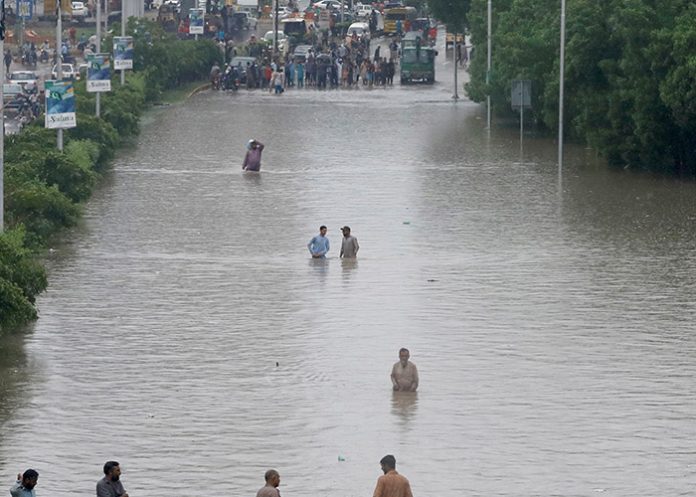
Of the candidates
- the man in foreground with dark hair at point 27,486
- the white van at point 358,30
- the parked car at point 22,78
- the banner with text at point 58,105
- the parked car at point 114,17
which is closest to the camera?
the man in foreground with dark hair at point 27,486

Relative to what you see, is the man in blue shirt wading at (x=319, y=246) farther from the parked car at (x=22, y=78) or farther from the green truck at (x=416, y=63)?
the green truck at (x=416, y=63)

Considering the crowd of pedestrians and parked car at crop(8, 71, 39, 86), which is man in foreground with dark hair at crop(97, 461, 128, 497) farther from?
the crowd of pedestrians

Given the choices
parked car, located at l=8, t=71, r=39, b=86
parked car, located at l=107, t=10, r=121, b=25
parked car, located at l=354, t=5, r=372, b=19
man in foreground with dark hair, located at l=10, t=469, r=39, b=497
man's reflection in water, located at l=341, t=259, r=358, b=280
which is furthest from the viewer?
parked car, located at l=354, t=5, r=372, b=19

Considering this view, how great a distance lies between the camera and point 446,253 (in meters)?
31.6

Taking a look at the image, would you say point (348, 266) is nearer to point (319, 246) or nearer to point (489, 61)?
point (319, 246)

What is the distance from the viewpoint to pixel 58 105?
1441 inches

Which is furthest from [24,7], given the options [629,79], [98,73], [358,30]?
[629,79]

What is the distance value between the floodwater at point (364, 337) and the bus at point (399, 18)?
4664 cm

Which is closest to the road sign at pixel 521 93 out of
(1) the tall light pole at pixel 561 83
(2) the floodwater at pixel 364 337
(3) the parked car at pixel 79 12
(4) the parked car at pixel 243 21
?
(1) the tall light pole at pixel 561 83

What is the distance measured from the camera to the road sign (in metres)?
48.4

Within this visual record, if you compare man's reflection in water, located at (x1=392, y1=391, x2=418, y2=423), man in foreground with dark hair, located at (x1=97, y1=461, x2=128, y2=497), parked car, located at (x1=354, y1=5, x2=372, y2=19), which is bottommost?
man's reflection in water, located at (x1=392, y1=391, x2=418, y2=423)

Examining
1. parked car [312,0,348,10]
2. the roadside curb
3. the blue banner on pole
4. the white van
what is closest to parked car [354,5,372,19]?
parked car [312,0,348,10]

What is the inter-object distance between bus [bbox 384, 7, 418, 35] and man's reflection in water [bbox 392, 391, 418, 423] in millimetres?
68605

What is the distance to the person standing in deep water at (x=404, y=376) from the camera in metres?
21.5
